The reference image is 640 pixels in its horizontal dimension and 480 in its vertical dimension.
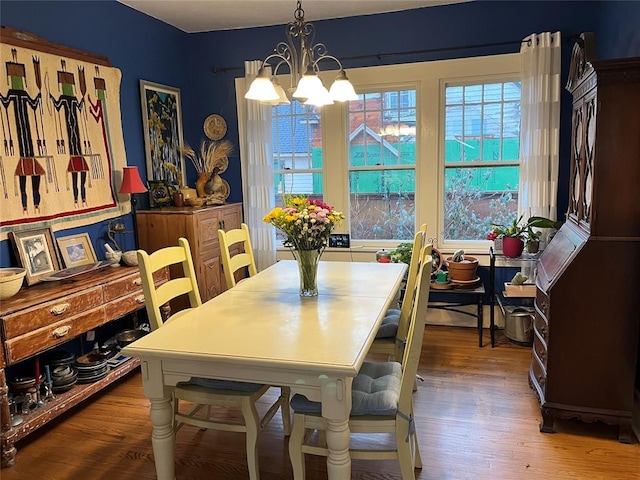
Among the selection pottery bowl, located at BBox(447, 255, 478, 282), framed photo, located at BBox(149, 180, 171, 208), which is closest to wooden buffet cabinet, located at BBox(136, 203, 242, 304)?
framed photo, located at BBox(149, 180, 171, 208)

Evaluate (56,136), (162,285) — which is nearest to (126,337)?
(162,285)

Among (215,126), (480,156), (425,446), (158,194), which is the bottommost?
(425,446)

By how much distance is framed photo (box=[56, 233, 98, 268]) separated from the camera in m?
3.06

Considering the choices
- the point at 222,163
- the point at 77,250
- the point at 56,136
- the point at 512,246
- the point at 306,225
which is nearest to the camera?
the point at 306,225

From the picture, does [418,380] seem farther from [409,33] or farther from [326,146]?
[409,33]

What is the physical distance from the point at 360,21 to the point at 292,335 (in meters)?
3.13

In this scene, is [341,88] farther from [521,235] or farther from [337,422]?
[521,235]

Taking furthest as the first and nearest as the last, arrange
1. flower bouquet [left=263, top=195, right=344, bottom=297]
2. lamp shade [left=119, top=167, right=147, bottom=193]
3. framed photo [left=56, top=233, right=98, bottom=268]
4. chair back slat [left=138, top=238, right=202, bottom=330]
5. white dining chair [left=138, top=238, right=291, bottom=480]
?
1. lamp shade [left=119, top=167, right=147, bottom=193]
2. framed photo [left=56, top=233, right=98, bottom=268]
3. flower bouquet [left=263, top=195, right=344, bottom=297]
4. chair back slat [left=138, top=238, right=202, bottom=330]
5. white dining chair [left=138, top=238, right=291, bottom=480]

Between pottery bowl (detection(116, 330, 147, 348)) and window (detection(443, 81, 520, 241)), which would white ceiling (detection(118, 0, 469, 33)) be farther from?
pottery bowl (detection(116, 330, 147, 348))

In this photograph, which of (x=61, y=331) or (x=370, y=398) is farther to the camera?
(x=61, y=331)

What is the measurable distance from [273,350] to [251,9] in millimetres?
3075

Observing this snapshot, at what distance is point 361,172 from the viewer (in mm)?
4312

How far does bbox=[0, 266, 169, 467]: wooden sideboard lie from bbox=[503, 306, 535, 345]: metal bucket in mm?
2670

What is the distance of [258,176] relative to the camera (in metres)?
4.30
